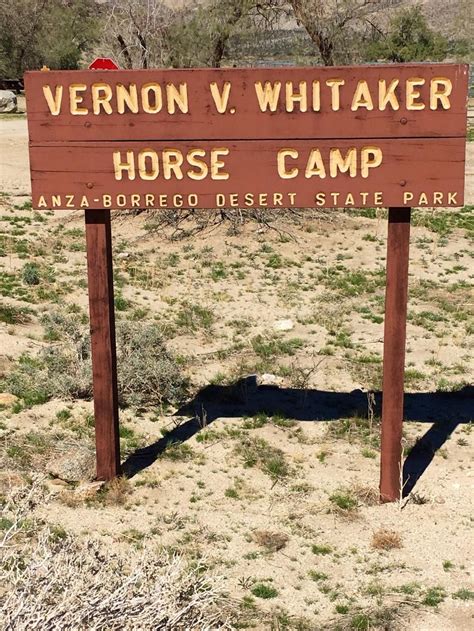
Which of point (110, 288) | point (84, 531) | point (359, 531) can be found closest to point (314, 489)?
point (359, 531)

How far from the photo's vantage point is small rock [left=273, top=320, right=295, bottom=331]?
1138 centimetres

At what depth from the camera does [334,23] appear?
76.2 ft

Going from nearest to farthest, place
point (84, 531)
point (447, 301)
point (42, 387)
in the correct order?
point (84, 531) < point (42, 387) < point (447, 301)

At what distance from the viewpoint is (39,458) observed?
766 cm

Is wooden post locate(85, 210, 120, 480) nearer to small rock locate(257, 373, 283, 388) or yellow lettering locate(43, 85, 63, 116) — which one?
yellow lettering locate(43, 85, 63, 116)

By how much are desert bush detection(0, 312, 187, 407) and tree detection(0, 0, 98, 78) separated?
37.4m

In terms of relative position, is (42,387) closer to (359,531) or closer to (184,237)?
(359,531)

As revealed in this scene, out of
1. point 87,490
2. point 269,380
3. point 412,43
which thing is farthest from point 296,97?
point 412,43

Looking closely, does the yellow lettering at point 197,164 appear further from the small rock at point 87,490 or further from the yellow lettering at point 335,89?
the small rock at point 87,490

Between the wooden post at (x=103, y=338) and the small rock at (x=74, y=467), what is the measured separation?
16cm

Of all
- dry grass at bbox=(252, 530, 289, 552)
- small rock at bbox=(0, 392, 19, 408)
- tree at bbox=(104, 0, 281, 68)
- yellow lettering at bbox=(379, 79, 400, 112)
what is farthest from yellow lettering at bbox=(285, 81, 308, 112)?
tree at bbox=(104, 0, 281, 68)

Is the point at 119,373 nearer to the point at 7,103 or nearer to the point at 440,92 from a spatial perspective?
the point at 440,92

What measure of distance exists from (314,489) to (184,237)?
865 centimetres

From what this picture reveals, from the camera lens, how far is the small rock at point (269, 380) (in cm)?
968
